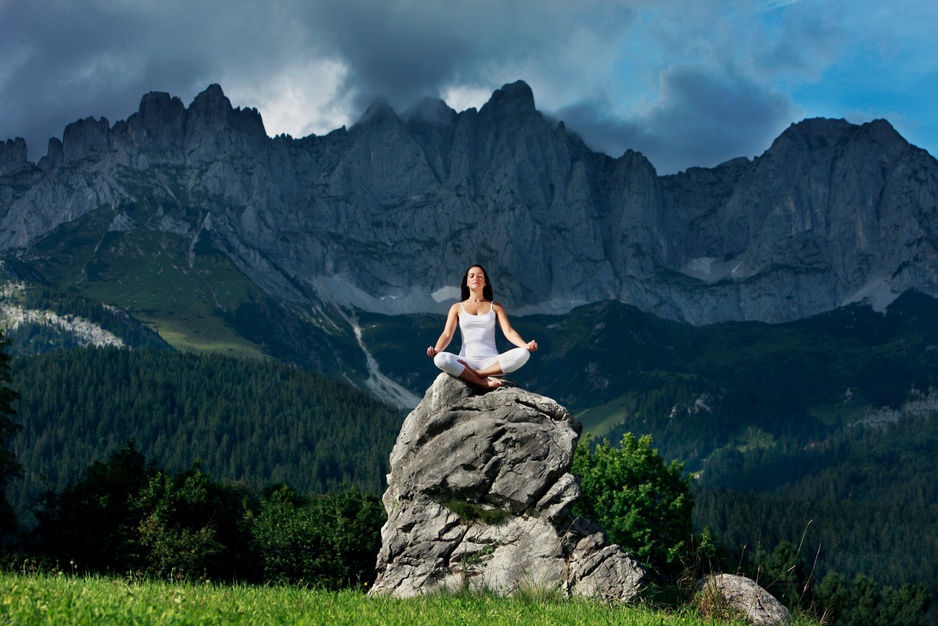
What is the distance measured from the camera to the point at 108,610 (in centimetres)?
1608

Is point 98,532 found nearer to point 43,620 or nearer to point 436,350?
point 436,350

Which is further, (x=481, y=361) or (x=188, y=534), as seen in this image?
(x=188, y=534)

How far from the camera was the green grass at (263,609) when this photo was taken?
15.9 metres

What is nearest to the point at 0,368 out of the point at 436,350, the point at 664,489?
the point at 436,350

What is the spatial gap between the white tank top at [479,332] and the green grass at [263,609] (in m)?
9.49

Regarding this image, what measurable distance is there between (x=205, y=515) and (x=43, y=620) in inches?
1817

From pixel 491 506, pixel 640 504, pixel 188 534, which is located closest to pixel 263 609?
pixel 491 506

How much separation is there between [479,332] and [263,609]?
14477 millimetres

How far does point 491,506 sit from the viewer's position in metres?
30.7

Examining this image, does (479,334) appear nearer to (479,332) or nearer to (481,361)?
(479,332)

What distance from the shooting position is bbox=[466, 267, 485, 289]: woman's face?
31328 mm

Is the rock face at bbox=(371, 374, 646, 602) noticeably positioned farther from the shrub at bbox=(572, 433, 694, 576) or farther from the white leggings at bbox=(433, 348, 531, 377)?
the shrub at bbox=(572, 433, 694, 576)

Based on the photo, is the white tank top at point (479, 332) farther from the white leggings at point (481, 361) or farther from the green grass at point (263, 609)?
the green grass at point (263, 609)

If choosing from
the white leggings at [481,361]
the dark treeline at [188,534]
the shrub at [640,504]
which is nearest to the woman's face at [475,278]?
the white leggings at [481,361]
